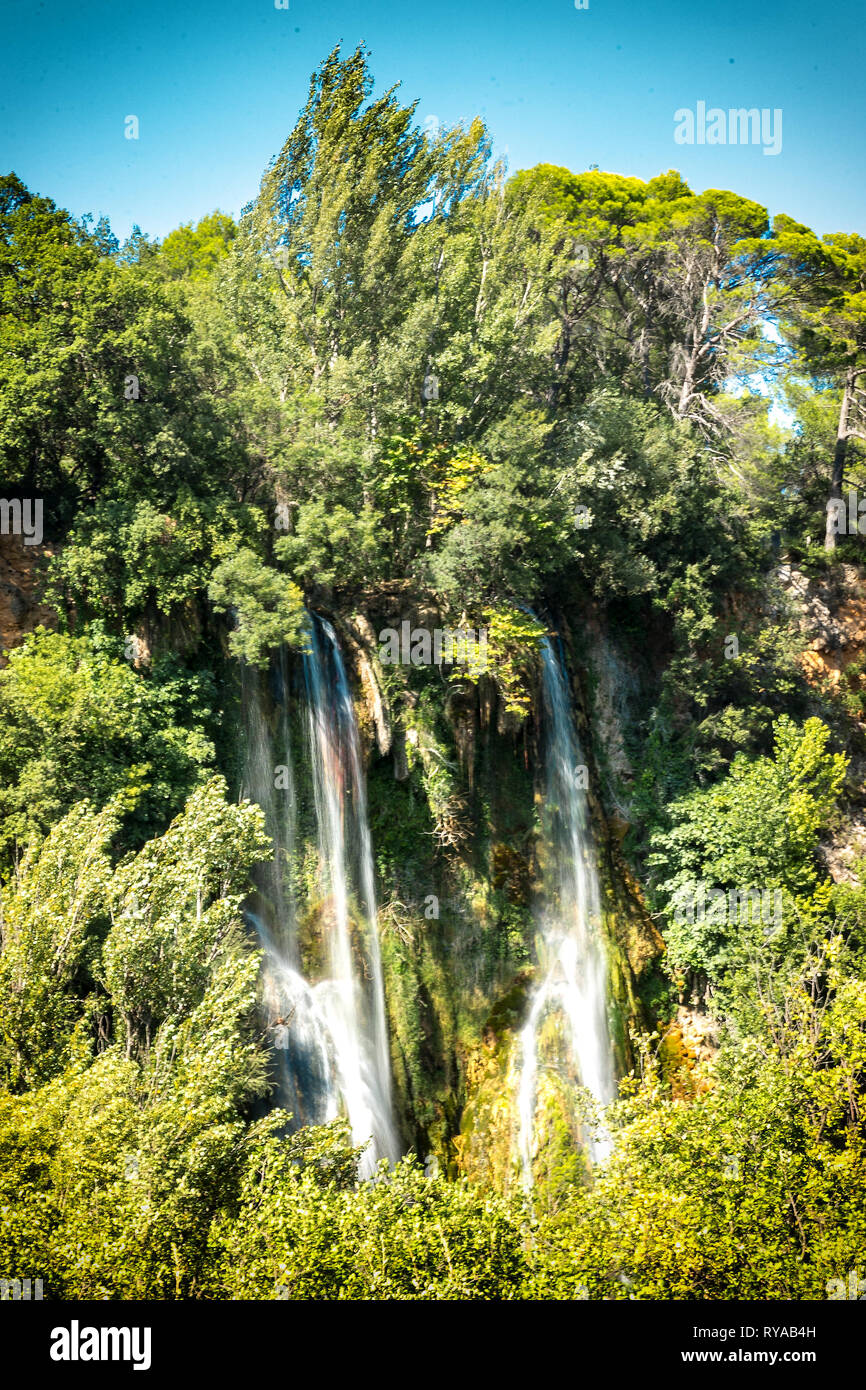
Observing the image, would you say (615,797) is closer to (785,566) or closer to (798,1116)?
(785,566)

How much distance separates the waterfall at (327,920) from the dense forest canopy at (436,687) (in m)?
0.53

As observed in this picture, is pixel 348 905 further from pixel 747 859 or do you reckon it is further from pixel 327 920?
pixel 747 859

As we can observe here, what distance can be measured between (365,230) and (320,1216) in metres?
22.0

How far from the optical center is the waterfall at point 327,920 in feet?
68.1

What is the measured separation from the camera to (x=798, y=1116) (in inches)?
685

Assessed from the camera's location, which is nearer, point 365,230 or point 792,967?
point 792,967

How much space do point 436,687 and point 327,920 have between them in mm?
5797

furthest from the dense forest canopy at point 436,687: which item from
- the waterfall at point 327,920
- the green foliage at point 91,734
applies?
the waterfall at point 327,920

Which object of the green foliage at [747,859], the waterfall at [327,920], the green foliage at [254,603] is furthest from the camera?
the green foliage at [747,859]

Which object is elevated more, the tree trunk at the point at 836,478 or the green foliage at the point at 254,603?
the tree trunk at the point at 836,478

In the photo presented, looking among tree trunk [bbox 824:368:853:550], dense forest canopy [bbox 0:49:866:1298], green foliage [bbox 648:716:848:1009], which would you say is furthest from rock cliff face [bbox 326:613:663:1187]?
tree trunk [bbox 824:368:853:550]

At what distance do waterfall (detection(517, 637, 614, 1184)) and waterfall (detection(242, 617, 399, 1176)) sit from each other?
3643 millimetres

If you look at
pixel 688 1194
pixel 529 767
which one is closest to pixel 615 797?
pixel 529 767

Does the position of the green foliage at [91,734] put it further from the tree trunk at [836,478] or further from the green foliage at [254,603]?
the tree trunk at [836,478]
